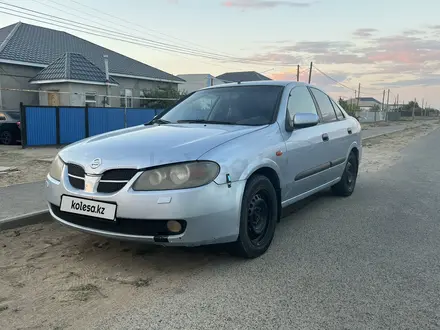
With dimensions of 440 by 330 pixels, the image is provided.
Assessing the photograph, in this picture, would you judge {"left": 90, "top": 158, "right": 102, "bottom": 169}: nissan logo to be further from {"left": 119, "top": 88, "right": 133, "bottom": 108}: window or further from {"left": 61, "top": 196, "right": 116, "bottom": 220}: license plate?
{"left": 119, "top": 88, "right": 133, "bottom": 108}: window

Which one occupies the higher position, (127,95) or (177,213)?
(127,95)

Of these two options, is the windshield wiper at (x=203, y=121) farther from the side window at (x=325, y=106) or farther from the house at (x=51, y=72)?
the house at (x=51, y=72)

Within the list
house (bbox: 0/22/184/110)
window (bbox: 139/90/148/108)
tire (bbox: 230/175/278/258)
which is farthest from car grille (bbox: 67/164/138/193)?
window (bbox: 139/90/148/108)

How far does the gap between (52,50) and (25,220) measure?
22430 millimetres

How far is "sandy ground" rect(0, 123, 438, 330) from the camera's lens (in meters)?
2.82

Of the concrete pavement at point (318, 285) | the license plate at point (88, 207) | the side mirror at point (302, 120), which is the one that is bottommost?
the concrete pavement at point (318, 285)

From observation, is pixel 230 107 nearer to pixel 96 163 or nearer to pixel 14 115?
pixel 96 163

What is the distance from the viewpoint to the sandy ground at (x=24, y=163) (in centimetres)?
802

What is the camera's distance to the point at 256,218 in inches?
150

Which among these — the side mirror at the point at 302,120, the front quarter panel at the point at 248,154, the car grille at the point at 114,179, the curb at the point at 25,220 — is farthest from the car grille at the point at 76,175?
the side mirror at the point at 302,120

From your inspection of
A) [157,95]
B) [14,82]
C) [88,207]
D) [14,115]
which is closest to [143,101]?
[157,95]

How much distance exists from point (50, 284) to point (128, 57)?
95.5ft

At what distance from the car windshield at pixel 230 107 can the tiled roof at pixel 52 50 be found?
19.4 meters

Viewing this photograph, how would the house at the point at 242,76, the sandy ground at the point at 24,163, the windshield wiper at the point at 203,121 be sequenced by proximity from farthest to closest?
the house at the point at 242,76 < the sandy ground at the point at 24,163 < the windshield wiper at the point at 203,121
